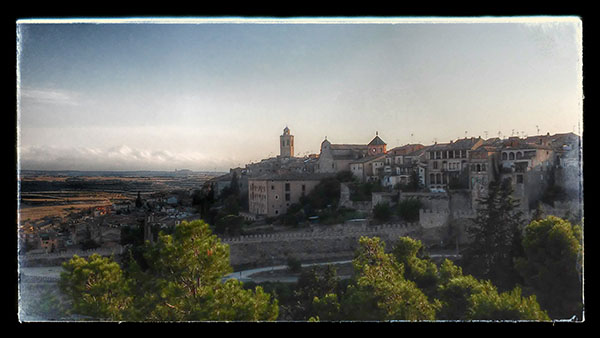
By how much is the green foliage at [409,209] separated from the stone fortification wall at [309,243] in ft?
0.23

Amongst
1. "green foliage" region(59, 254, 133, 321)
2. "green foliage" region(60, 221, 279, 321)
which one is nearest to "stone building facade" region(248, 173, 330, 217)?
"green foliage" region(60, 221, 279, 321)

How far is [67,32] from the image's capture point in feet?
13.1

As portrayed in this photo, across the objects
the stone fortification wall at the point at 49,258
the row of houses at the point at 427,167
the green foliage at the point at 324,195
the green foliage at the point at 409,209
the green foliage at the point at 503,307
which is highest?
the row of houses at the point at 427,167

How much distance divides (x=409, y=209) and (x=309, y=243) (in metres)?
1.05

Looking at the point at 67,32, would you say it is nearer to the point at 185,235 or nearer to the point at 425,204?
the point at 185,235

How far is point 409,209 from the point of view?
436 cm

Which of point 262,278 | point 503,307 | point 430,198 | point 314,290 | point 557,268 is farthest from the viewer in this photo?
point 430,198

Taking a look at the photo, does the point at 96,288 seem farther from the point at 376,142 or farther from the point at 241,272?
the point at 376,142

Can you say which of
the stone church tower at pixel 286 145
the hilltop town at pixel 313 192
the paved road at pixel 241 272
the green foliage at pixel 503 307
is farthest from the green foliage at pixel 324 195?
the green foliage at pixel 503 307

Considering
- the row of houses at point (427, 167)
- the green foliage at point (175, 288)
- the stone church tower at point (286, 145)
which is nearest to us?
the green foliage at point (175, 288)

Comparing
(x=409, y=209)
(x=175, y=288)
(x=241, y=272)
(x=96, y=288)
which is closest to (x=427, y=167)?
(x=409, y=209)

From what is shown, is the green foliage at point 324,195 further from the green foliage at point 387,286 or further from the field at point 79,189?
the field at point 79,189

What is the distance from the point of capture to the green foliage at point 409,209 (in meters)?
4.30

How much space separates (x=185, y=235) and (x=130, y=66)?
1650 millimetres
